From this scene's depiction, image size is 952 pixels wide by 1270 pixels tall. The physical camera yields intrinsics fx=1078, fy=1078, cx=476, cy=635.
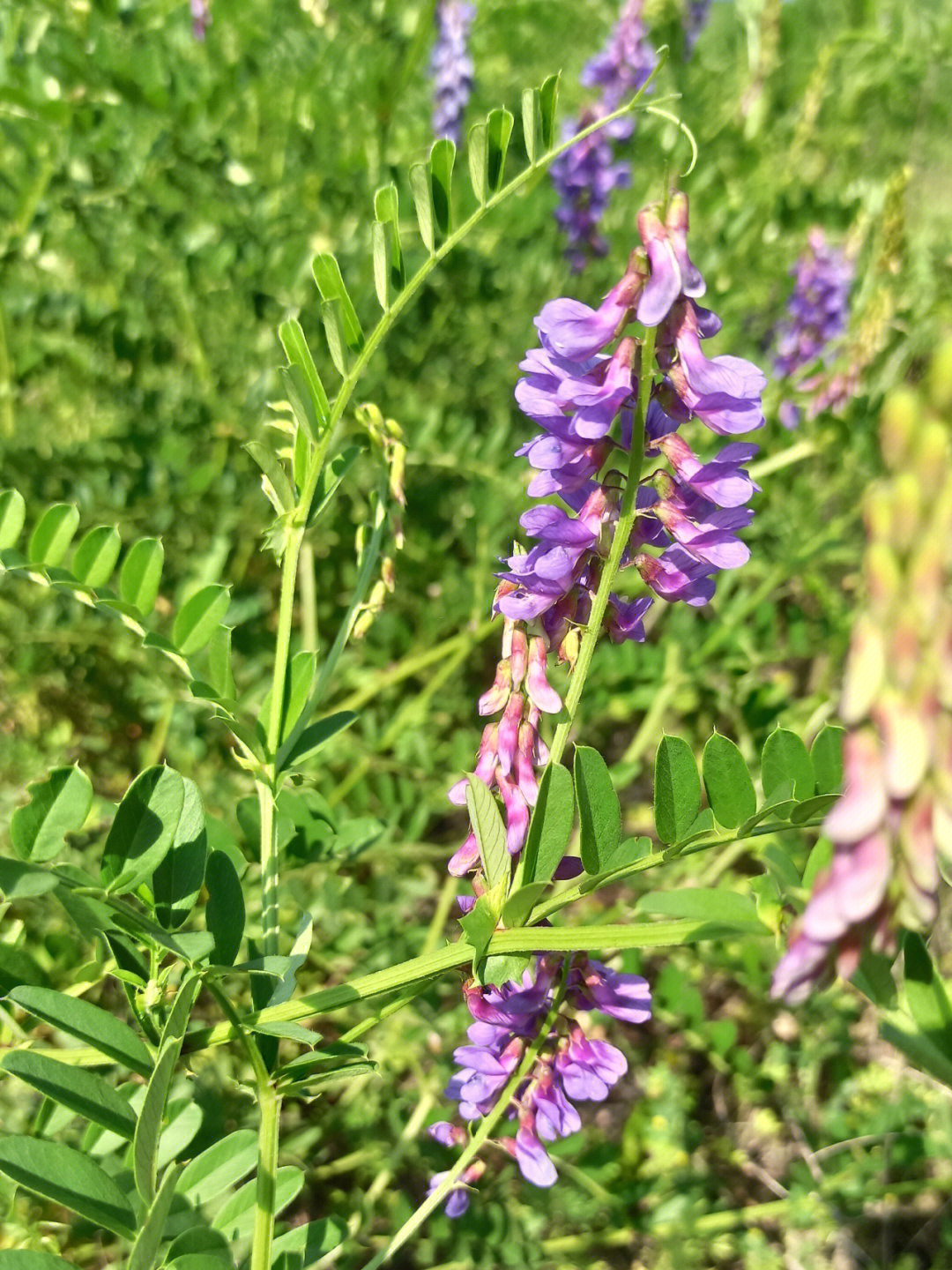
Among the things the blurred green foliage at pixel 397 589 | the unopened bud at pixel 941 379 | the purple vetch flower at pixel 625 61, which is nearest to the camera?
the unopened bud at pixel 941 379

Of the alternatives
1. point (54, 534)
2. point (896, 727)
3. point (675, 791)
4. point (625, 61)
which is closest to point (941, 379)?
point (896, 727)

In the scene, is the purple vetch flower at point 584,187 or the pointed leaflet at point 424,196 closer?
the pointed leaflet at point 424,196

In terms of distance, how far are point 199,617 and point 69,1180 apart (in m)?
0.54

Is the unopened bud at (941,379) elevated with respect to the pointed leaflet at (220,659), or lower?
lower

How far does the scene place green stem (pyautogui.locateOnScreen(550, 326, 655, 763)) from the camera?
79cm

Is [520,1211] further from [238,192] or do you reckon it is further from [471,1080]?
[238,192]

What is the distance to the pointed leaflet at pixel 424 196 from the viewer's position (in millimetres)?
1018

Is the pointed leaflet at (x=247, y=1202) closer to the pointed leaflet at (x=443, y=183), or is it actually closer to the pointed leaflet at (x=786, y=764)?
the pointed leaflet at (x=786, y=764)

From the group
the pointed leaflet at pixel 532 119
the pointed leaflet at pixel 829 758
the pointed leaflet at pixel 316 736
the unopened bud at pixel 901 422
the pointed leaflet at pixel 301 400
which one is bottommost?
the unopened bud at pixel 901 422

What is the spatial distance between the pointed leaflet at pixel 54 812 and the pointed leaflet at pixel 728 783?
479 mm

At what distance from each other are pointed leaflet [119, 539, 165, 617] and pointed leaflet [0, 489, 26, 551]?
0.37 feet

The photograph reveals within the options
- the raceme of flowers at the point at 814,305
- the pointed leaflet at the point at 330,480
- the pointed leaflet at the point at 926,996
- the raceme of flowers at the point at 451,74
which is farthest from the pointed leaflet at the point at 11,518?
the raceme of flowers at the point at 451,74

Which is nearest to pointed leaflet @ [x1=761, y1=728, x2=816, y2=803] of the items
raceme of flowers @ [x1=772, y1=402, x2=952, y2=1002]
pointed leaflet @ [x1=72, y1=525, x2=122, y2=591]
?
raceme of flowers @ [x1=772, y1=402, x2=952, y2=1002]

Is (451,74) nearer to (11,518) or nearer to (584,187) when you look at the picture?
(584,187)
